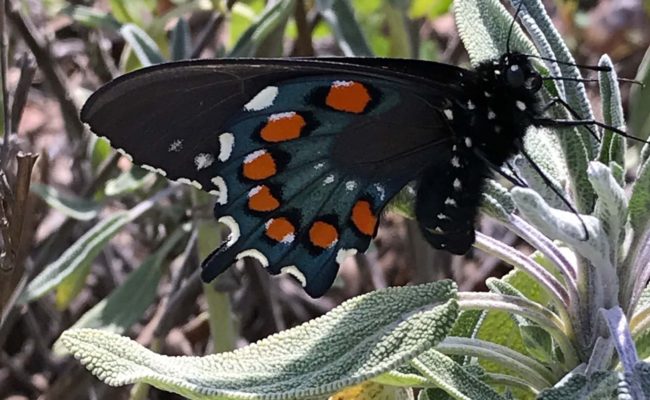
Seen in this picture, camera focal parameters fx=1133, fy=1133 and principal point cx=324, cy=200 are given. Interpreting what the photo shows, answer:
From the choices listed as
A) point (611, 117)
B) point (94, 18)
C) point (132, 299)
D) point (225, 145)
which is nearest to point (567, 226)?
point (611, 117)

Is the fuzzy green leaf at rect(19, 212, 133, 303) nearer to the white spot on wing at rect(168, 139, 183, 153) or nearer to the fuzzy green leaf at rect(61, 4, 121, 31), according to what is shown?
the fuzzy green leaf at rect(61, 4, 121, 31)

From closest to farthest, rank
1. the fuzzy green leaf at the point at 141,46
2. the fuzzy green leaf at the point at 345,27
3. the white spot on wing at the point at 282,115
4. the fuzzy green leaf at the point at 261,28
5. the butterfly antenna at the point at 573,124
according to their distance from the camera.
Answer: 1. the butterfly antenna at the point at 573,124
2. the white spot on wing at the point at 282,115
3. the fuzzy green leaf at the point at 141,46
4. the fuzzy green leaf at the point at 261,28
5. the fuzzy green leaf at the point at 345,27

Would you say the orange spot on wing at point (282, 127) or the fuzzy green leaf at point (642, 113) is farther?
the fuzzy green leaf at point (642, 113)

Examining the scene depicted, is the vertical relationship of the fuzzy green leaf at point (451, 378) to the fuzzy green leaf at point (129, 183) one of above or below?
above

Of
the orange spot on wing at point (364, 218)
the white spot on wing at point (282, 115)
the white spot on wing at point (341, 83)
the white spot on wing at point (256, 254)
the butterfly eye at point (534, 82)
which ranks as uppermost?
the butterfly eye at point (534, 82)

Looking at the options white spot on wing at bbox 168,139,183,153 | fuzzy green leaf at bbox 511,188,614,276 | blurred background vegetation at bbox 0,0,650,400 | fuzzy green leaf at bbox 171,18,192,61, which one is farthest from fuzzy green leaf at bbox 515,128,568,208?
fuzzy green leaf at bbox 171,18,192,61

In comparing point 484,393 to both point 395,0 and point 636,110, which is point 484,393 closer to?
point 636,110

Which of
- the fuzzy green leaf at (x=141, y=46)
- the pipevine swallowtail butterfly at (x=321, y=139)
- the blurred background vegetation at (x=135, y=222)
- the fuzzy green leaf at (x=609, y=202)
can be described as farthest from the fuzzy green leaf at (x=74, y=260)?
the fuzzy green leaf at (x=609, y=202)

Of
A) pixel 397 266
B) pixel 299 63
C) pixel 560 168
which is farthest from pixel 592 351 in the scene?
pixel 397 266

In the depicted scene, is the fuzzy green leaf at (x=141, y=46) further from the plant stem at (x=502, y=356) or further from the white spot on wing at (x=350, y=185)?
the plant stem at (x=502, y=356)
